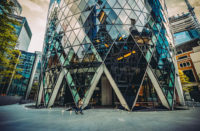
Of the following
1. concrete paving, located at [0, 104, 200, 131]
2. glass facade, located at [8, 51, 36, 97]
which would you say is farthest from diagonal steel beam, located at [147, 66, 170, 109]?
glass facade, located at [8, 51, 36, 97]

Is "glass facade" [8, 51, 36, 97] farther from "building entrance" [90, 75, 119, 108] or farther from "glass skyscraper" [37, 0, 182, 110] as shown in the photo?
"building entrance" [90, 75, 119, 108]

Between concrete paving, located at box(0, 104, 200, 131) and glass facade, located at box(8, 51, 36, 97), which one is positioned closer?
concrete paving, located at box(0, 104, 200, 131)

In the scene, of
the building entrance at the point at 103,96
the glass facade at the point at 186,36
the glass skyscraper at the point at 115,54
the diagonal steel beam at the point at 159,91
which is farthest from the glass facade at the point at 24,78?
the glass facade at the point at 186,36

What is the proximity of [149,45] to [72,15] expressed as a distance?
11.0m

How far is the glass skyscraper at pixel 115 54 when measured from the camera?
9.80 m

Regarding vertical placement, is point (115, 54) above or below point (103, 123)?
above

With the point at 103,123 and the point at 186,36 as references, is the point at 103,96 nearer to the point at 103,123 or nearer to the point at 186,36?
the point at 103,123

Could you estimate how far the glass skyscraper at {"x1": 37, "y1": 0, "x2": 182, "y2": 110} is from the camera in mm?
9805

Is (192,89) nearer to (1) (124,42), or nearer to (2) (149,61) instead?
(2) (149,61)

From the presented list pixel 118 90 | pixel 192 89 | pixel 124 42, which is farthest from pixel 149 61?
pixel 192 89

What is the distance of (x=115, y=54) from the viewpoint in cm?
1027

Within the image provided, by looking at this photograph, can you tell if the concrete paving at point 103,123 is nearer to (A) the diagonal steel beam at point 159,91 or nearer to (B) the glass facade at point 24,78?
(A) the diagonal steel beam at point 159,91

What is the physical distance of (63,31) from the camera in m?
13.0

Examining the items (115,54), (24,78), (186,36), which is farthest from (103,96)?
(186,36)
